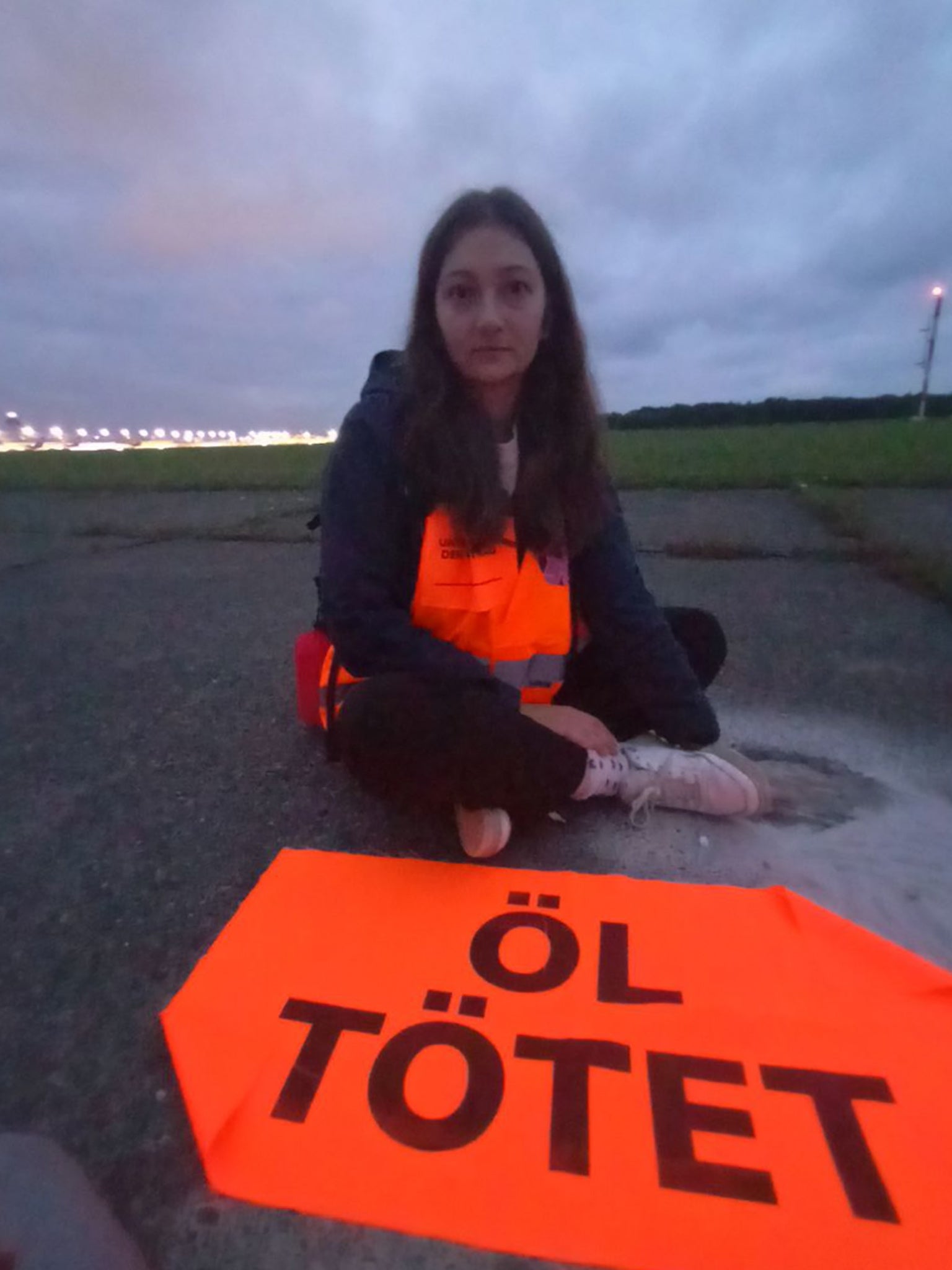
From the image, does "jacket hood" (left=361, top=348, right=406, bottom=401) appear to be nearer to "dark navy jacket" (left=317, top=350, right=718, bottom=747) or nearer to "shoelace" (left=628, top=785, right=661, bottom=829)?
"dark navy jacket" (left=317, top=350, right=718, bottom=747)

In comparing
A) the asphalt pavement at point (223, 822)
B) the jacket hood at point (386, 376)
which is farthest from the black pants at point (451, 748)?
the jacket hood at point (386, 376)

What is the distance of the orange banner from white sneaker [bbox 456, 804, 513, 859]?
4.1 inches

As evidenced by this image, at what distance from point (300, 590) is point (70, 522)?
309 centimetres

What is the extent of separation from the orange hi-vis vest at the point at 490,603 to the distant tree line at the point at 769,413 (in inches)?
878

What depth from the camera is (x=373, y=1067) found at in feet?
3.43

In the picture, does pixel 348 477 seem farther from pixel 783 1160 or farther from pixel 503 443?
pixel 783 1160

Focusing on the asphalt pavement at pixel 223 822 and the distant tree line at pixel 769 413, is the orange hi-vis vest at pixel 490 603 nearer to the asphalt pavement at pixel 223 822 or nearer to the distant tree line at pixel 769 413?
the asphalt pavement at pixel 223 822

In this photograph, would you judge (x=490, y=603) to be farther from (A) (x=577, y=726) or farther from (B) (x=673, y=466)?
(B) (x=673, y=466)

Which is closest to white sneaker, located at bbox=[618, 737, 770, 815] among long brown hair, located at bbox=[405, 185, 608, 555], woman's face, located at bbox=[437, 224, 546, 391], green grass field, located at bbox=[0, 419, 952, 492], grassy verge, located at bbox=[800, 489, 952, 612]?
long brown hair, located at bbox=[405, 185, 608, 555]

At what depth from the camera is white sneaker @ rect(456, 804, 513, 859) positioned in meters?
1.52

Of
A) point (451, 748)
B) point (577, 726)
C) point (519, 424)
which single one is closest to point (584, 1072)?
point (451, 748)

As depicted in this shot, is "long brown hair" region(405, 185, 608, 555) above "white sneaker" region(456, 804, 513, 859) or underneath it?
above

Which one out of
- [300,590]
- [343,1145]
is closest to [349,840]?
[343,1145]

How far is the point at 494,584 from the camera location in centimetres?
175
